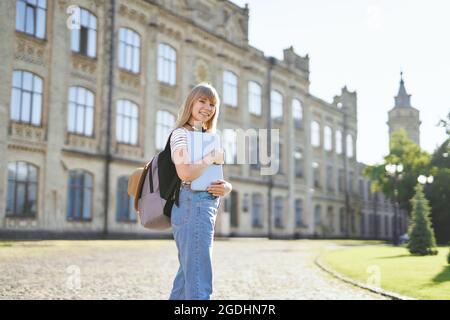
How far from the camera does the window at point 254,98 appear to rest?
35.6 m

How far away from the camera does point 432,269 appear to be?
11.6 meters

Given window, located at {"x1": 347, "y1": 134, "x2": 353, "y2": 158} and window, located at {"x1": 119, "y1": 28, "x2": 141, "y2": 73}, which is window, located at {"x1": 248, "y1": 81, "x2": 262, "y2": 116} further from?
window, located at {"x1": 347, "y1": 134, "x2": 353, "y2": 158}

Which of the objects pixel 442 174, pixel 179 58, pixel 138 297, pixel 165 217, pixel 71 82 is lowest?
pixel 138 297

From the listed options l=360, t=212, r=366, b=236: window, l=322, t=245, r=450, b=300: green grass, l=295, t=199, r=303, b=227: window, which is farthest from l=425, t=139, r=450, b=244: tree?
l=322, t=245, r=450, b=300: green grass

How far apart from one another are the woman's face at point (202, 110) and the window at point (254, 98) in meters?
32.1

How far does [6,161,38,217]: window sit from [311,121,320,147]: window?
86.0ft

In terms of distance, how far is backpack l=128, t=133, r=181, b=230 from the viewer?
325 cm

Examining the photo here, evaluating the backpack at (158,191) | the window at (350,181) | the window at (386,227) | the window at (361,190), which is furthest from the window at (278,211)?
the backpack at (158,191)

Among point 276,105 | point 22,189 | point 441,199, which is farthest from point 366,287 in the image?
point 441,199

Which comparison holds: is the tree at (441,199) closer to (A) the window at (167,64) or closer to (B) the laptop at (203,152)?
(A) the window at (167,64)

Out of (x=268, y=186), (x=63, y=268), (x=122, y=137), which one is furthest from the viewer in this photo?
(x=268, y=186)
